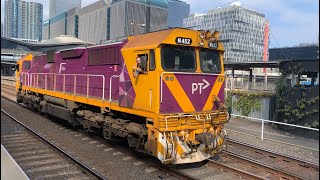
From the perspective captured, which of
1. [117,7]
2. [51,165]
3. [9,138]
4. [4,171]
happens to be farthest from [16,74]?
[4,171]

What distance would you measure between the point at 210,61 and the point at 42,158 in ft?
17.6

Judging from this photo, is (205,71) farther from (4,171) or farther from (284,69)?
(284,69)

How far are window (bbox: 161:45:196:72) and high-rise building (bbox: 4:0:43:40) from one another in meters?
3.01

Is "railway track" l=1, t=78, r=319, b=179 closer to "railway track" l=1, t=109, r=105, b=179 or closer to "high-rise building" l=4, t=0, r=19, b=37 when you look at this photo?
"railway track" l=1, t=109, r=105, b=179

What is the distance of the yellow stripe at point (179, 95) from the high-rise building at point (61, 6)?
3.07 m

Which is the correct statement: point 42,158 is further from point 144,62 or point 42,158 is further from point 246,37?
point 246,37

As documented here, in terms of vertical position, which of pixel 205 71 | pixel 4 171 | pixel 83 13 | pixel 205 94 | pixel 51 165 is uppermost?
pixel 83 13

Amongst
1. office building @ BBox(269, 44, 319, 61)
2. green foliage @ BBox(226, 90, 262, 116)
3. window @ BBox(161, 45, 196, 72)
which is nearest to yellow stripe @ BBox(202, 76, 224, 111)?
window @ BBox(161, 45, 196, 72)

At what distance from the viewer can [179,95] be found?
7.73 metres

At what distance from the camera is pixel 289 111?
15.9 metres

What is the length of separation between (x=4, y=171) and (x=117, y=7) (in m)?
8.57

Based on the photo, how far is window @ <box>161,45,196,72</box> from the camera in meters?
7.54

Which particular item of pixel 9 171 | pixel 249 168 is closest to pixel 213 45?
pixel 249 168

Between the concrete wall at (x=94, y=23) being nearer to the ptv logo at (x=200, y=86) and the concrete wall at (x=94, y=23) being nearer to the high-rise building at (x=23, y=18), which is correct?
the high-rise building at (x=23, y=18)
